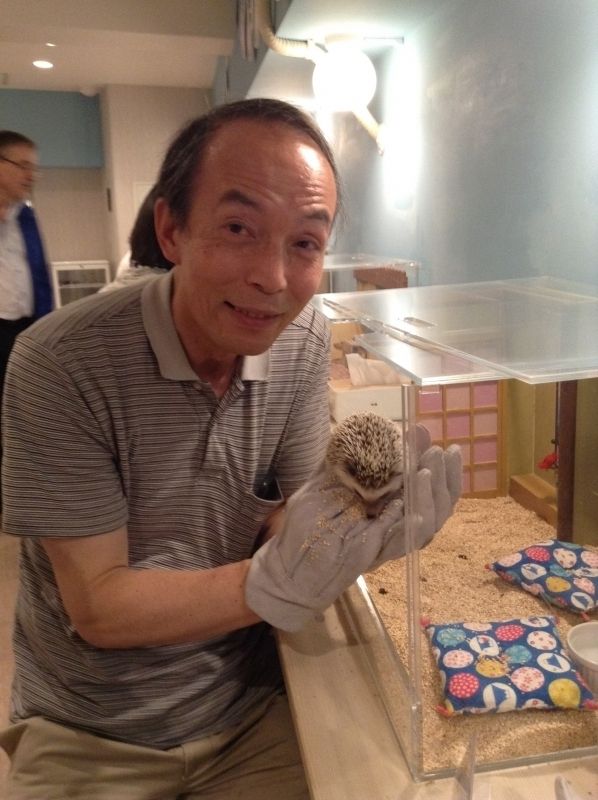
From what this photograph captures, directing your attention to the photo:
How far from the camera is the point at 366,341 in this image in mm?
896

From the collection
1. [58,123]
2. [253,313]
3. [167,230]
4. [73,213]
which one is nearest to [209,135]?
[167,230]

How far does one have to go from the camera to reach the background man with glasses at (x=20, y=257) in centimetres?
248

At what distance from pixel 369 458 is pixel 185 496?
28cm

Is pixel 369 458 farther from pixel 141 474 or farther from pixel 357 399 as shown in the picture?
pixel 357 399

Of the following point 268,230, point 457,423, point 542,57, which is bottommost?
point 457,423

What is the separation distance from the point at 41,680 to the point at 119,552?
29 centimetres

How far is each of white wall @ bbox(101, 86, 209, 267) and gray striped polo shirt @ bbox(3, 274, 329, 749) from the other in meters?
4.99

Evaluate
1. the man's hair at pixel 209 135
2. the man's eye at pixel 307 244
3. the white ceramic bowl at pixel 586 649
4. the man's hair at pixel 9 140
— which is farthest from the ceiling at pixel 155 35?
the white ceramic bowl at pixel 586 649

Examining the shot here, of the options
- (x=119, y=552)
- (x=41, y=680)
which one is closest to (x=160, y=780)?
(x=41, y=680)

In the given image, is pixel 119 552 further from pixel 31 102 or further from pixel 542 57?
pixel 31 102

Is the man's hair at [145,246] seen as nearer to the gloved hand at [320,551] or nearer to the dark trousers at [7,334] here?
the gloved hand at [320,551]

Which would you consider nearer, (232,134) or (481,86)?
(232,134)

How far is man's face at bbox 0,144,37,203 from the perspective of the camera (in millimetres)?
2439

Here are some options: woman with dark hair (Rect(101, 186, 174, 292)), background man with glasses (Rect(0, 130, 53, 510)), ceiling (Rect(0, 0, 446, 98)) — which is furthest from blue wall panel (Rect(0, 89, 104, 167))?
woman with dark hair (Rect(101, 186, 174, 292))
